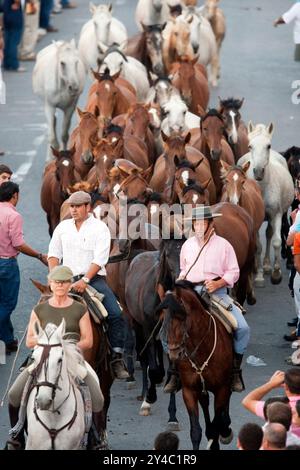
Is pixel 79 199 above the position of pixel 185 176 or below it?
above

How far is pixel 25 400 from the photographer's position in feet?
44.5

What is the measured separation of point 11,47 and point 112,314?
1876cm

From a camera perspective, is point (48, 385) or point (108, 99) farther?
point (108, 99)

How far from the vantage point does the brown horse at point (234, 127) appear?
2270 centimetres

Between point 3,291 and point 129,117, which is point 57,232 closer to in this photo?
point 3,291

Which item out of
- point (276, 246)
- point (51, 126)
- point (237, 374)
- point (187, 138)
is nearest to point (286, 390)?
point (237, 374)

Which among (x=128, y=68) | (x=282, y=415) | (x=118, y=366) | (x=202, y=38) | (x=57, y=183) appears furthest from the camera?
(x=202, y=38)

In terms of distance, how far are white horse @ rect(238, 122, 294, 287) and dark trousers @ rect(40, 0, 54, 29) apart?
16.2 metres

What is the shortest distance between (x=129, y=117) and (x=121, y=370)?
797cm

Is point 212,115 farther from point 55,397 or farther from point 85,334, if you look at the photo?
point 55,397

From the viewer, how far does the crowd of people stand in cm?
3288

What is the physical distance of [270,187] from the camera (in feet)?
70.1

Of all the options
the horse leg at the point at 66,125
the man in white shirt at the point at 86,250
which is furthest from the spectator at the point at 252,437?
the horse leg at the point at 66,125
